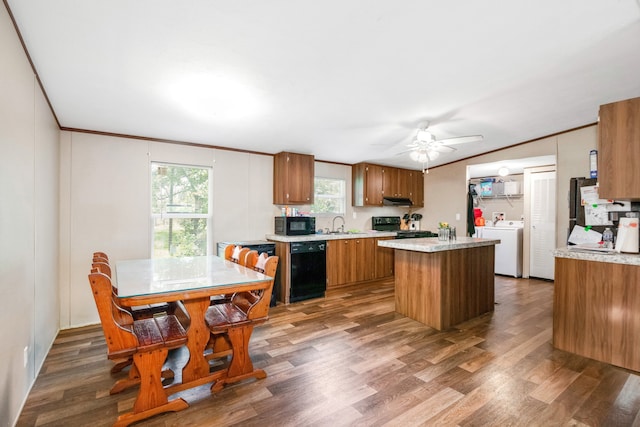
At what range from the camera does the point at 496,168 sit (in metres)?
6.26

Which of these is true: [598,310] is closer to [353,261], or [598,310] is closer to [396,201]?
[353,261]

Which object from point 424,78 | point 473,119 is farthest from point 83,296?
point 473,119

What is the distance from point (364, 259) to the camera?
5.19 m

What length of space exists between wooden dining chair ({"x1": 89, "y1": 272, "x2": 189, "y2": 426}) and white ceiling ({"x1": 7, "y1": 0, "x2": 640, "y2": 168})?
1528 mm

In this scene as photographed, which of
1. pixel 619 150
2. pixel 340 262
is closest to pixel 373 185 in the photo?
pixel 340 262

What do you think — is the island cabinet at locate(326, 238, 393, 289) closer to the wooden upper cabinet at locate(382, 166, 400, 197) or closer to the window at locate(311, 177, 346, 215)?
the window at locate(311, 177, 346, 215)

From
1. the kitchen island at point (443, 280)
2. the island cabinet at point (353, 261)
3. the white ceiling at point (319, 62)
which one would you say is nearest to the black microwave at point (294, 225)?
the island cabinet at point (353, 261)

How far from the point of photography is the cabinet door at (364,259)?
5.09 m

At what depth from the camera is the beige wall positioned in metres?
1.60

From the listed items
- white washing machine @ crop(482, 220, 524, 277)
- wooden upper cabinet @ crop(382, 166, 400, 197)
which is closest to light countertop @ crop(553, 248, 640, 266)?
white washing machine @ crop(482, 220, 524, 277)

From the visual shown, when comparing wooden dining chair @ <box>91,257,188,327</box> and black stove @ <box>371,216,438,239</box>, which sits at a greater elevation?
black stove @ <box>371,216,438,239</box>

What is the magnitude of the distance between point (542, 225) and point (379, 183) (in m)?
3.22

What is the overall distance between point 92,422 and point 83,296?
2.10 meters

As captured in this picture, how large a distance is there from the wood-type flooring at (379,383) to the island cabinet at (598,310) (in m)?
0.13
